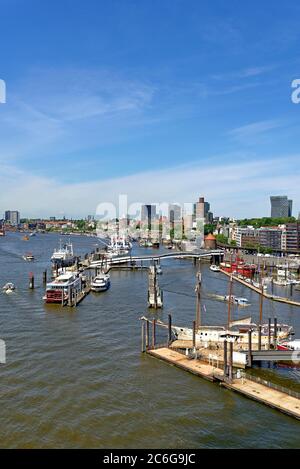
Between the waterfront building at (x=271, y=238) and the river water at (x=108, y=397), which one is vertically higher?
the waterfront building at (x=271, y=238)

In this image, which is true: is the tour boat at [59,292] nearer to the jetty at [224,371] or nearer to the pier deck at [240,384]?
the jetty at [224,371]

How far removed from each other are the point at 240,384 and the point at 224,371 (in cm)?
129

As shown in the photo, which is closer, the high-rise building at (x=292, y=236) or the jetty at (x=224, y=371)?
the jetty at (x=224, y=371)

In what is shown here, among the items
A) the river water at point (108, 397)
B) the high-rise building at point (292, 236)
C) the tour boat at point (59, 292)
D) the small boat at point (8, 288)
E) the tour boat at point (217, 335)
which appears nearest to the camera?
the river water at point (108, 397)

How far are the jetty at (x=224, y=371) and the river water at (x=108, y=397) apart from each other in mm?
441

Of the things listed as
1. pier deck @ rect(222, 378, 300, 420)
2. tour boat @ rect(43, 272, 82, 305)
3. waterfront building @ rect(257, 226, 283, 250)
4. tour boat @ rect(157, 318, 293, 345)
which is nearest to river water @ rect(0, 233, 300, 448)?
pier deck @ rect(222, 378, 300, 420)

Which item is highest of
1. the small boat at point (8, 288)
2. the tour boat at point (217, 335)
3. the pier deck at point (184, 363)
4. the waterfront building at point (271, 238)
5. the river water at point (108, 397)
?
the waterfront building at point (271, 238)

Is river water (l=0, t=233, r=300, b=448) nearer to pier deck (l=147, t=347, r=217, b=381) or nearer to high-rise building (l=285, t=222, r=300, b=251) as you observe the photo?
pier deck (l=147, t=347, r=217, b=381)

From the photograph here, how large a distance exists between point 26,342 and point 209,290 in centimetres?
3569

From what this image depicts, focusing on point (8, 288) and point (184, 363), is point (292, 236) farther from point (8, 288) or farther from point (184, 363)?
point (184, 363)

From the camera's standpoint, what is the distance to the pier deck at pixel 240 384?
74.6 ft

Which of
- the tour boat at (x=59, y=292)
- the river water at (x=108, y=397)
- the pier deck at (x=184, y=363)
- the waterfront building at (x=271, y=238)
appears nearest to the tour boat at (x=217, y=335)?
the pier deck at (x=184, y=363)
